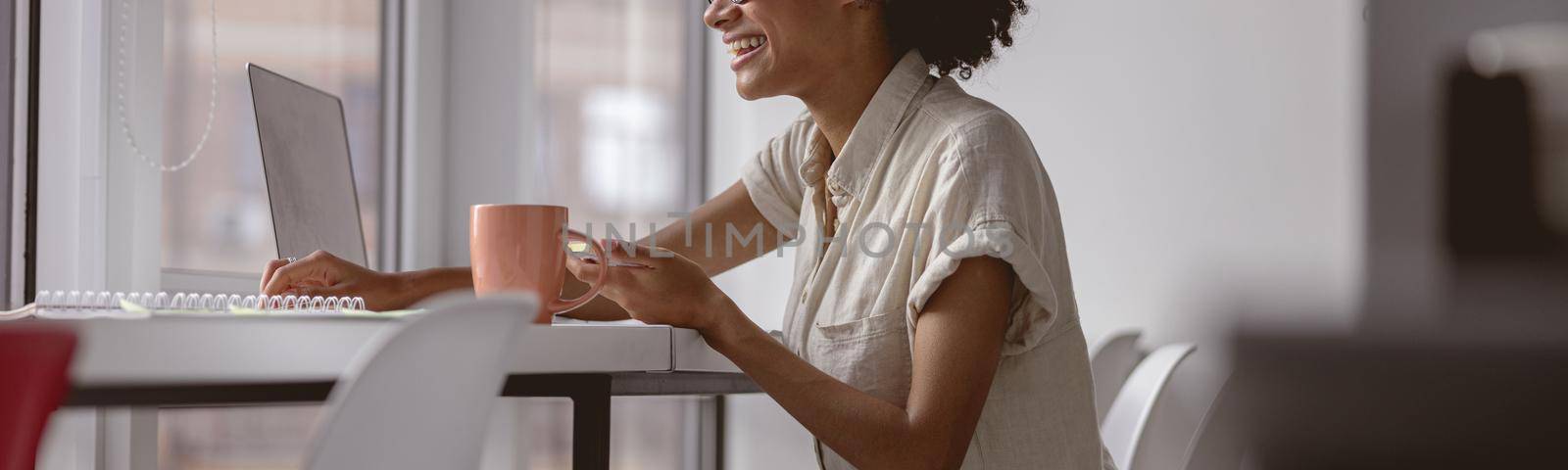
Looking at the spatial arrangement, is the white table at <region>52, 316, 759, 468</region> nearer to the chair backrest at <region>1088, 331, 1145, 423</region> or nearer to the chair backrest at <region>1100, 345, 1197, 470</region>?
the chair backrest at <region>1100, 345, 1197, 470</region>

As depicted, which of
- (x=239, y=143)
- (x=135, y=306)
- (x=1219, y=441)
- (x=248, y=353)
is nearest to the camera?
(x=248, y=353)

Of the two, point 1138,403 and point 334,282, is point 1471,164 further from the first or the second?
point 334,282

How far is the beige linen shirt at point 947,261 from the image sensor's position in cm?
99

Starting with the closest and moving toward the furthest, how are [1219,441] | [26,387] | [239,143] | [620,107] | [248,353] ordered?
[26,387] → [248,353] → [1219,441] → [239,143] → [620,107]

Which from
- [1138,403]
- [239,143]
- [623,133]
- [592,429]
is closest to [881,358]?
[592,429]

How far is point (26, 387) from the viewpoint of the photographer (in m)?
0.37

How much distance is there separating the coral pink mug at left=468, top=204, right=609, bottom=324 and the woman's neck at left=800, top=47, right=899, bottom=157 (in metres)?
0.45

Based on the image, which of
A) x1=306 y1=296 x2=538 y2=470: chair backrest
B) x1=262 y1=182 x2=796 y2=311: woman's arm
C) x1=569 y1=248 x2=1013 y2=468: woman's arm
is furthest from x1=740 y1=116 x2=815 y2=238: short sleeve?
x1=306 y1=296 x2=538 y2=470: chair backrest

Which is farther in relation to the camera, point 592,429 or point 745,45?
point 745,45

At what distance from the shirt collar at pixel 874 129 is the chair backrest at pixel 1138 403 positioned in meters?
0.40

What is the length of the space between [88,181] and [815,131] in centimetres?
86

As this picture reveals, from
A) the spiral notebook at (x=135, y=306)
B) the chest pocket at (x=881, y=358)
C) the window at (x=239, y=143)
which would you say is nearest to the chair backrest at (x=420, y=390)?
the spiral notebook at (x=135, y=306)

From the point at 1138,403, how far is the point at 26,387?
117 cm

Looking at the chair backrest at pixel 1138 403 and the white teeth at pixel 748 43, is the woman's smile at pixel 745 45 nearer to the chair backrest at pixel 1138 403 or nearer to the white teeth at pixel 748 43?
the white teeth at pixel 748 43
